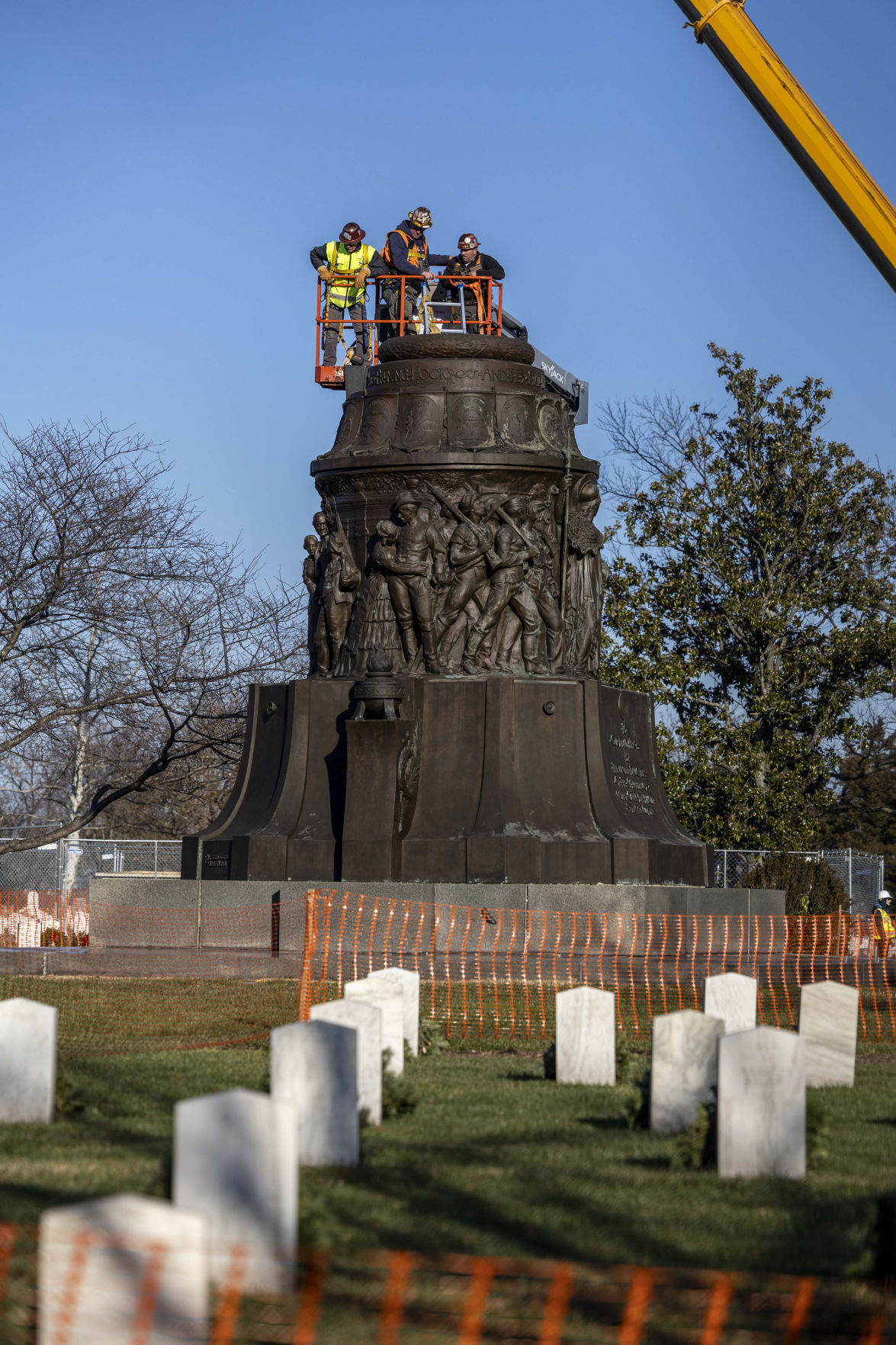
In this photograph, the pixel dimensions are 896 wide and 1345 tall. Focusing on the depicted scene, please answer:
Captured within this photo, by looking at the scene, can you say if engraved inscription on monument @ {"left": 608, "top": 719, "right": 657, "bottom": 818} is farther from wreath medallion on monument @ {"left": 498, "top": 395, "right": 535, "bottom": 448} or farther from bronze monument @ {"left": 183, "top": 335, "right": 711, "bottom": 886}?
wreath medallion on monument @ {"left": 498, "top": 395, "right": 535, "bottom": 448}

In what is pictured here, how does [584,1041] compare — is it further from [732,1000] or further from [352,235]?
[352,235]

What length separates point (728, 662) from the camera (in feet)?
141

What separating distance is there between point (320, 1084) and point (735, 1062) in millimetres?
1910

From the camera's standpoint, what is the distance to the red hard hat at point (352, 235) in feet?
94.9

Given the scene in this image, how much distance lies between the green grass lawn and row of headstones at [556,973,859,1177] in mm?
193

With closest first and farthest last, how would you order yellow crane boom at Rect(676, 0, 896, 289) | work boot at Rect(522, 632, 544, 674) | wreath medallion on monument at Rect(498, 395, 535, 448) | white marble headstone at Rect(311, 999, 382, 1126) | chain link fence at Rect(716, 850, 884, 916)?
1. white marble headstone at Rect(311, 999, 382, 1126)
2. yellow crane boom at Rect(676, 0, 896, 289)
3. work boot at Rect(522, 632, 544, 674)
4. wreath medallion on monument at Rect(498, 395, 535, 448)
5. chain link fence at Rect(716, 850, 884, 916)

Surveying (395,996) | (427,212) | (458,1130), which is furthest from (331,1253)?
(427,212)

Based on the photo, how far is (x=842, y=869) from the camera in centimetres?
4166

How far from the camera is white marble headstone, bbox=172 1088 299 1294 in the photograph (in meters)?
6.12

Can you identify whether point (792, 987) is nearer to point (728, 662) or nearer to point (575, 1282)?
point (575, 1282)

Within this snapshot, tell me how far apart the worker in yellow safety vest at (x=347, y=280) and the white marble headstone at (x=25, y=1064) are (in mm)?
20135

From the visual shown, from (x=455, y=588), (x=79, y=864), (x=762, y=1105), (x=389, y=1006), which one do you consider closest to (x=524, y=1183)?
(x=762, y=1105)

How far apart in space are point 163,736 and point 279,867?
9.31 meters

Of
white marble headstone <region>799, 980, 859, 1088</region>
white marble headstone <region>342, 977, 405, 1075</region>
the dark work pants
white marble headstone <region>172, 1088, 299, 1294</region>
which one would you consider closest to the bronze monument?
the dark work pants
